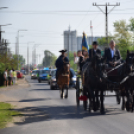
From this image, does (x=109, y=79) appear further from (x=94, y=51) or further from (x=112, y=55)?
(x=94, y=51)

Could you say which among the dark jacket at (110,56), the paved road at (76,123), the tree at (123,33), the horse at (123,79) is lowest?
the paved road at (76,123)

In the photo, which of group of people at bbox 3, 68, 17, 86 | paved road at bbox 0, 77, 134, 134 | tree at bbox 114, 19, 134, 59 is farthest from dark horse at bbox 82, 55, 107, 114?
tree at bbox 114, 19, 134, 59

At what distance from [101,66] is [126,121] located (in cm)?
190

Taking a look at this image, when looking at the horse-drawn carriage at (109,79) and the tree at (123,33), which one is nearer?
the horse-drawn carriage at (109,79)

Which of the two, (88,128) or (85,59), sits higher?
(85,59)

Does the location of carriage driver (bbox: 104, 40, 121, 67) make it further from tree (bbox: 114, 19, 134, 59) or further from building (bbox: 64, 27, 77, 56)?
tree (bbox: 114, 19, 134, 59)

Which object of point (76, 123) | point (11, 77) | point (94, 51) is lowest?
point (76, 123)

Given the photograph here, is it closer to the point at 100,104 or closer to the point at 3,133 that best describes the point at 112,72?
the point at 100,104

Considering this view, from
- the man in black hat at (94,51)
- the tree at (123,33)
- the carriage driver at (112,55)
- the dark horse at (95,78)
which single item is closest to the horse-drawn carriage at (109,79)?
the dark horse at (95,78)

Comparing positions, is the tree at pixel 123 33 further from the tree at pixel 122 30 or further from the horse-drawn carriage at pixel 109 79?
the horse-drawn carriage at pixel 109 79

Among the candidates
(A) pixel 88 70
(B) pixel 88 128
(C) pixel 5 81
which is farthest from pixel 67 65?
(C) pixel 5 81

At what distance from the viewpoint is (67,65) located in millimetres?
15727

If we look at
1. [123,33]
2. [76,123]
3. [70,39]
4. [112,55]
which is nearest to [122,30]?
[123,33]

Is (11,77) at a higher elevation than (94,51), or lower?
lower
